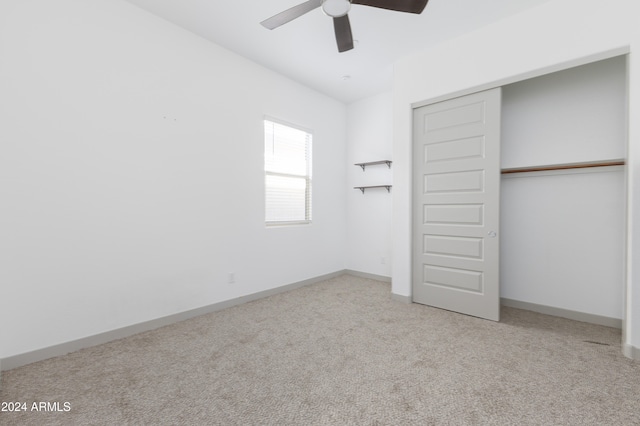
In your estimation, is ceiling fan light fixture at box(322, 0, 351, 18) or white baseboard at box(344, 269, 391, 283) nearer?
ceiling fan light fixture at box(322, 0, 351, 18)

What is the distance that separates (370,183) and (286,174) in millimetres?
1522

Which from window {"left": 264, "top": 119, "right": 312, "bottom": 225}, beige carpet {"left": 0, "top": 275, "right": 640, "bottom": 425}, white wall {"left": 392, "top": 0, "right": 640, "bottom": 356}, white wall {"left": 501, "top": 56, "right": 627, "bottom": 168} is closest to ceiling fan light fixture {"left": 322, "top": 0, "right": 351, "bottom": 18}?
white wall {"left": 392, "top": 0, "right": 640, "bottom": 356}

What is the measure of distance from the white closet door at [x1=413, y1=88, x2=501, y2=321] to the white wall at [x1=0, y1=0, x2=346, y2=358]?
2068mm

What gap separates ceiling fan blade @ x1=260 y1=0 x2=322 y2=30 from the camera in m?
2.12

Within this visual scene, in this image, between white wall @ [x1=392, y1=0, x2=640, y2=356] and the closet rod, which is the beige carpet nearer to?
white wall @ [x1=392, y1=0, x2=640, y2=356]

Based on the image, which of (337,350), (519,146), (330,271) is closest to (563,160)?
(519,146)

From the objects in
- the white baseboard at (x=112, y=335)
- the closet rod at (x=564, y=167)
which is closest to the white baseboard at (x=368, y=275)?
the white baseboard at (x=112, y=335)

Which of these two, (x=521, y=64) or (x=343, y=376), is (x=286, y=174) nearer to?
(x=343, y=376)

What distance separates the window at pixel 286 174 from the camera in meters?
3.97

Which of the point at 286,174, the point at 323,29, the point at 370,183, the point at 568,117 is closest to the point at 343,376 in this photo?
the point at 286,174

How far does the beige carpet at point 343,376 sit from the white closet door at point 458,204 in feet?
1.28

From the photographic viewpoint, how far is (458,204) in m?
3.19

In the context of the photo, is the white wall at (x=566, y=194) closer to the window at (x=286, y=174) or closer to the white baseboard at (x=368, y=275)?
the white baseboard at (x=368, y=275)

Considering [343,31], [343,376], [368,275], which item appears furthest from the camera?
[368,275]
